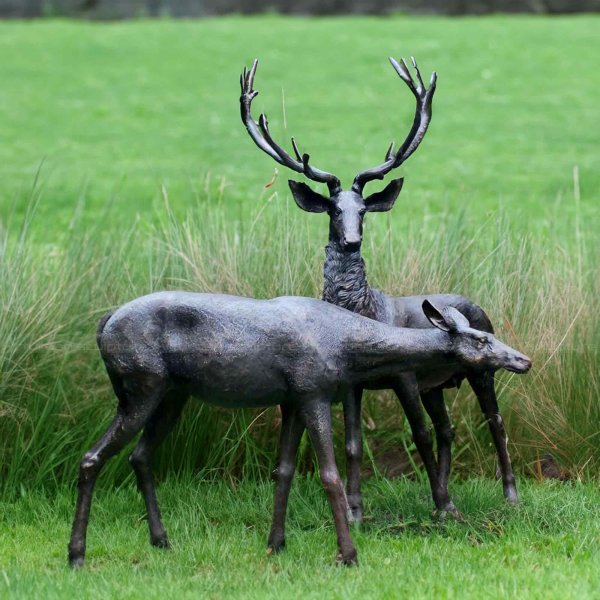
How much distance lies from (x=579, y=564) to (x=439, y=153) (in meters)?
12.8

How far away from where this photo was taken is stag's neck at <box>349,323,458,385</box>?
583 cm

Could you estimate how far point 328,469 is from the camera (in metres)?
5.74

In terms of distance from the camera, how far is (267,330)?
5805mm

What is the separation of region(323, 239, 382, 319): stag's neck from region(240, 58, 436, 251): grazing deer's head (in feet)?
0.20

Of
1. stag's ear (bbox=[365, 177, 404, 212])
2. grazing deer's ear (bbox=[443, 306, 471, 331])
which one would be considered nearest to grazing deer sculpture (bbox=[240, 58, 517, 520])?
stag's ear (bbox=[365, 177, 404, 212])

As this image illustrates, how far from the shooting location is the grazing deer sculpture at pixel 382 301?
627 cm

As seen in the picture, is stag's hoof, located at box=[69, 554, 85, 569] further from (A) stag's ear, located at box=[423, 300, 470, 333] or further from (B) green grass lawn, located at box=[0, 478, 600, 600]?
(A) stag's ear, located at box=[423, 300, 470, 333]

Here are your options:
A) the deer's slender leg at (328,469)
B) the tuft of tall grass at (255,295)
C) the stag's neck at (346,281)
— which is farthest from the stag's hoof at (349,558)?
the tuft of tall grass at (255,295)

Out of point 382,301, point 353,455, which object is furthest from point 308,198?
point 353,455

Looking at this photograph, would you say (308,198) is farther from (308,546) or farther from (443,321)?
(308,546)

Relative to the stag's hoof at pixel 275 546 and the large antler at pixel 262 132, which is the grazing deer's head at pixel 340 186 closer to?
the large antler at pixel 262 132

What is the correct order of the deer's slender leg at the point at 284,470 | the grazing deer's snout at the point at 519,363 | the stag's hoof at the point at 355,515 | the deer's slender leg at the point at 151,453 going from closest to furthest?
the grazing deer's snout at the point at 519,363, the deer's slender leg at the point at 284,470, the deer's slender leg at the point at 151,453, the stag's hoof at the point at 355,515

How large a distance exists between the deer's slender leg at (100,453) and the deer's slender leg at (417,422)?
4.42 feet

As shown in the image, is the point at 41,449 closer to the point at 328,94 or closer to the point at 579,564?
the point at 579,564
